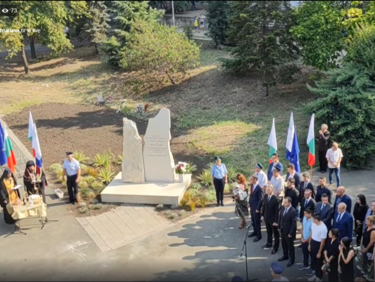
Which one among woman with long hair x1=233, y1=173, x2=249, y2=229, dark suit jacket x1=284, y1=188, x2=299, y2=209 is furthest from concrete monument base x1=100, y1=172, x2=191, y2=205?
dark suit jacket x1=284, y1=188, x2=299, y2=209

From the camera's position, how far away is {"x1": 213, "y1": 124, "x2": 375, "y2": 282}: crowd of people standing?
932cm

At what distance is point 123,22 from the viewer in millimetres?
30281

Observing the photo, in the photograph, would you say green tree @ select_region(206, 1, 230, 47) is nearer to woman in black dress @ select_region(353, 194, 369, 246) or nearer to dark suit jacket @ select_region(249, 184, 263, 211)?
dark suit jacket @ select_region(249, 184, 263, 211)

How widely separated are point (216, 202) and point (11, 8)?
1907 centimetres

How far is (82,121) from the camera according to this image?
22094mm

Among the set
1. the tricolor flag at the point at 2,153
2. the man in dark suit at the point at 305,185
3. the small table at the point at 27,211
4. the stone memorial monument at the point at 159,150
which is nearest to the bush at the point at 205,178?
the stone memorial monument at the point at 159,150

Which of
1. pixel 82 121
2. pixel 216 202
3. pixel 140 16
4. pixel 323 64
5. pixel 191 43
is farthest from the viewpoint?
pixel 140 16

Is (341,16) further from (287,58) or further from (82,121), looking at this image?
(82,121)

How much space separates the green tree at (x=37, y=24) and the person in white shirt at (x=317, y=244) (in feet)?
72.6

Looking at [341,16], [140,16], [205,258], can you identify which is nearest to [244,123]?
[341,16]

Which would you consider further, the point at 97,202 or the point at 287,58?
the point at 287,58

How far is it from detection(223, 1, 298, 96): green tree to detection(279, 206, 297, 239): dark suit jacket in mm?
12771

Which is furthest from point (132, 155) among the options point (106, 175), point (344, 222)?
point (344, 222)

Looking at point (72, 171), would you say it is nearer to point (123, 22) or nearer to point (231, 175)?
point (231, 175)
